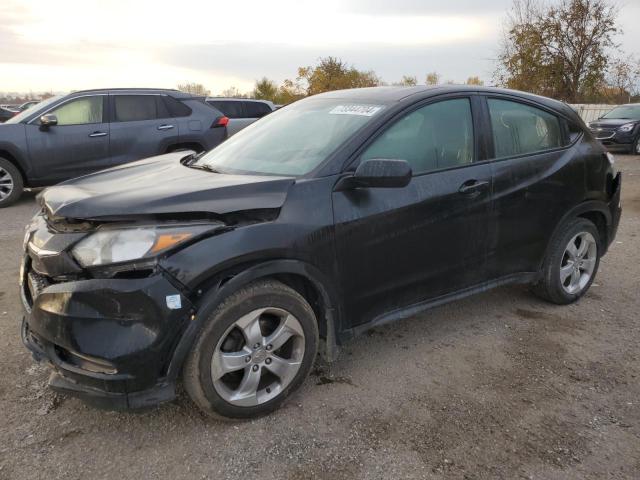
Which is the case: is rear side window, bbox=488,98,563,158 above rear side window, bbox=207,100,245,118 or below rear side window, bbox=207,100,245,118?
below

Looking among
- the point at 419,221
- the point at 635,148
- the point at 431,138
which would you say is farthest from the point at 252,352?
the point at 635,148

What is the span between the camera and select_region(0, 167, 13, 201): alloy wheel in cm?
769

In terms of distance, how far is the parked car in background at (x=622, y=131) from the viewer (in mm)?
15266

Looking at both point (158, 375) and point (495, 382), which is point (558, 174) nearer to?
point (495, 382)

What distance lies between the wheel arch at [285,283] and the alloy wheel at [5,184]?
21.8 ft

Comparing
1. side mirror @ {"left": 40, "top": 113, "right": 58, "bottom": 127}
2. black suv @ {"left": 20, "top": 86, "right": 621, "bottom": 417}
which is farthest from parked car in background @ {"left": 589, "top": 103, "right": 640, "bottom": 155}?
side mirror @ {"left": 40, "top": 113, "right": 58, "bottom": 127}

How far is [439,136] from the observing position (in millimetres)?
3275

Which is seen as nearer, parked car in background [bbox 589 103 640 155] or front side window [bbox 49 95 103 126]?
front side window [bbox 49 95 103 126]

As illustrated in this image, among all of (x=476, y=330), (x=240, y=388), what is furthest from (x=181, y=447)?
(x=476, y=330)

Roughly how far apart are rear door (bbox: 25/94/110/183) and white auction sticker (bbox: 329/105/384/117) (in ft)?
19.4

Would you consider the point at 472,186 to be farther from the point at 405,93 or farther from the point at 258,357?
the point at 258,357

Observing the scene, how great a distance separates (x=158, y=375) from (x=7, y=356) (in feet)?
5.04

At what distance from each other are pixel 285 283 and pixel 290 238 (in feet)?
0.91

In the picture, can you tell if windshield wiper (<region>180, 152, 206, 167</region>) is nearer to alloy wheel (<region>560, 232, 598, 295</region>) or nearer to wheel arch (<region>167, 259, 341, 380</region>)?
wheel arch (<region>167, 259, 341, 380</region>)
